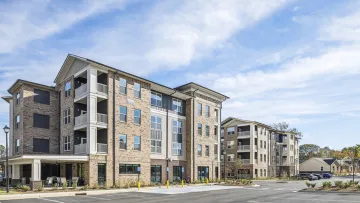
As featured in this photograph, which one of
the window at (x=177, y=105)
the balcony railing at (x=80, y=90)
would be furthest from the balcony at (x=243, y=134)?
the balcony railing at (x=80, y=90)

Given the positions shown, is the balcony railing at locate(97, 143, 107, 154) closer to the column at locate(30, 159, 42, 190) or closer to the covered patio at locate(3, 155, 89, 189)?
the covered patio at locate(3, 155, 89, 189)

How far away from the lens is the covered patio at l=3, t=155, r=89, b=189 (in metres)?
28.6

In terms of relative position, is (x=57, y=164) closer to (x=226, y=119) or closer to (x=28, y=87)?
(x=28, y=87)

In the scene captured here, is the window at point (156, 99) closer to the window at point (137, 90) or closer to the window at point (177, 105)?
the window at point (177, 105)

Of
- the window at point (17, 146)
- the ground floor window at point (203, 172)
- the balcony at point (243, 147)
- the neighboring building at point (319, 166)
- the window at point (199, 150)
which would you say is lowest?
the neighboring building at point (319, 166)

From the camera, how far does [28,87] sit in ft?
118

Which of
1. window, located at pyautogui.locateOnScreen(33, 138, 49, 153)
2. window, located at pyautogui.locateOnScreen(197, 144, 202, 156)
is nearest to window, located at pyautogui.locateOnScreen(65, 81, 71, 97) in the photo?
window, located at pyautogui.locateOnScreen(33, 138, 49, 153)

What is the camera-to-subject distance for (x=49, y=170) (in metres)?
36.3

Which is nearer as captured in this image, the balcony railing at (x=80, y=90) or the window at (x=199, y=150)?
the balcony railing at (x=80, y=90)

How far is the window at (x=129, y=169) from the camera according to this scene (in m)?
34.3

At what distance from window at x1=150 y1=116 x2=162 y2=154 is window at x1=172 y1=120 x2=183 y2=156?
Result: 9.07 feet

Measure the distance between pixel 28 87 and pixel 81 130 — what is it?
729 cm

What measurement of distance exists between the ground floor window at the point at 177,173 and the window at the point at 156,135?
388cm

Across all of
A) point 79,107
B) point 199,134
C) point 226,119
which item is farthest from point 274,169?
point 79,107
